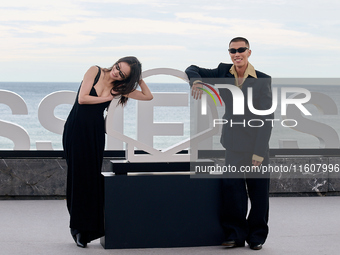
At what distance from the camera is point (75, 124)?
4.36 m

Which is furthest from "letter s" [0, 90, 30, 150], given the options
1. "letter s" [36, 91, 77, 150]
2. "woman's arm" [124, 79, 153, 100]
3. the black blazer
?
the black blazer

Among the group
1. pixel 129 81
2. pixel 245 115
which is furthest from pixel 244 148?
pixel 129 81

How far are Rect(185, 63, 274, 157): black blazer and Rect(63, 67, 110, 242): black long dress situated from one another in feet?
2.61

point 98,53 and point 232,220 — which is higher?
point 98,53

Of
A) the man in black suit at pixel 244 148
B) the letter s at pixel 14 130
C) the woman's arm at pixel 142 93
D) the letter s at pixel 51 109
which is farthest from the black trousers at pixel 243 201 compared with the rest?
the letter s at pixel 14 130

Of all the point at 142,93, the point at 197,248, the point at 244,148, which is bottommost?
the point at 197,248

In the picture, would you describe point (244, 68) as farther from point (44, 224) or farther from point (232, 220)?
point (44, 224)

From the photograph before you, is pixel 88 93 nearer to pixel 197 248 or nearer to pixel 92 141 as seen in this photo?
pixel 92 141

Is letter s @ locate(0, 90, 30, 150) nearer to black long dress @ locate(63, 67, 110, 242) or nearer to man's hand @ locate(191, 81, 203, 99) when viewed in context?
black long dress @ locate(63, 67, 110, 242)

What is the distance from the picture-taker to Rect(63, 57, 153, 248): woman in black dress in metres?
4.33

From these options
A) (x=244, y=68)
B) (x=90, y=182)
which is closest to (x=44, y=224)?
(x=90, y=182)

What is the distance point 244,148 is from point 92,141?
3.64 ft

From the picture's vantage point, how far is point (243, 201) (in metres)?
4.41

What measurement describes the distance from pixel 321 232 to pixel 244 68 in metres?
1.65
